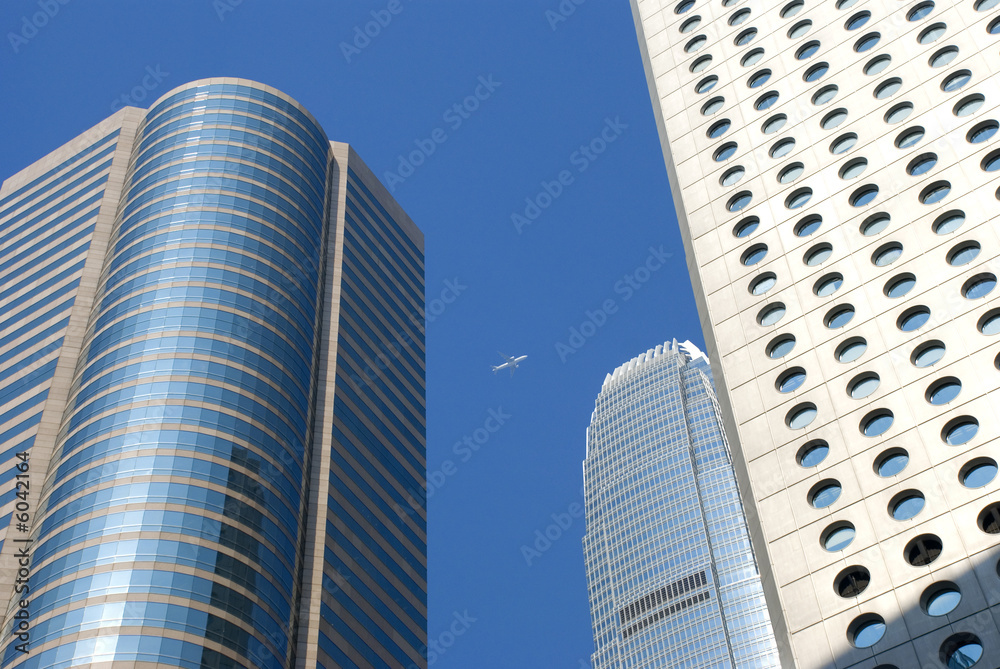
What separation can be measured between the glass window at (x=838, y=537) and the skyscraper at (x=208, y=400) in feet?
144

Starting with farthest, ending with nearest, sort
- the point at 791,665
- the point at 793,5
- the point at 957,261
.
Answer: the point at 793,5
the point at 957,261
the point at 791,665

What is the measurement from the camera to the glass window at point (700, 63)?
6694cm

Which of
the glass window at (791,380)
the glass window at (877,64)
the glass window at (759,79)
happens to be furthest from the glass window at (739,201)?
the glass window at (791,380)

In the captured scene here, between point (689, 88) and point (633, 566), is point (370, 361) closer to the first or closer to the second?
point (689, 88)

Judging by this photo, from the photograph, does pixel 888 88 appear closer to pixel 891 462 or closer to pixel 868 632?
pixel 891 462

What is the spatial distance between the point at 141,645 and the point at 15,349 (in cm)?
4024

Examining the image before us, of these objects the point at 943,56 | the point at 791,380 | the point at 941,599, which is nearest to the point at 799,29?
the point at 943,56

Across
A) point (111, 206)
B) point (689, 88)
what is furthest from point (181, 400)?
point (689, 88)

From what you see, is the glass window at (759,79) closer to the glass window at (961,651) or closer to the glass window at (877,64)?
the glass window at (877,64)

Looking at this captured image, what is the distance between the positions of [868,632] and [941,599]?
2.64 meters

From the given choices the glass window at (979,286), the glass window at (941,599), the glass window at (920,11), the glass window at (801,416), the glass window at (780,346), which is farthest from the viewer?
the glass window at (920,11)

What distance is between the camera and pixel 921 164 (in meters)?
52.3

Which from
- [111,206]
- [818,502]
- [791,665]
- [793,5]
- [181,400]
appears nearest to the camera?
[791,665]

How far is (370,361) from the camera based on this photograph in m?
112
